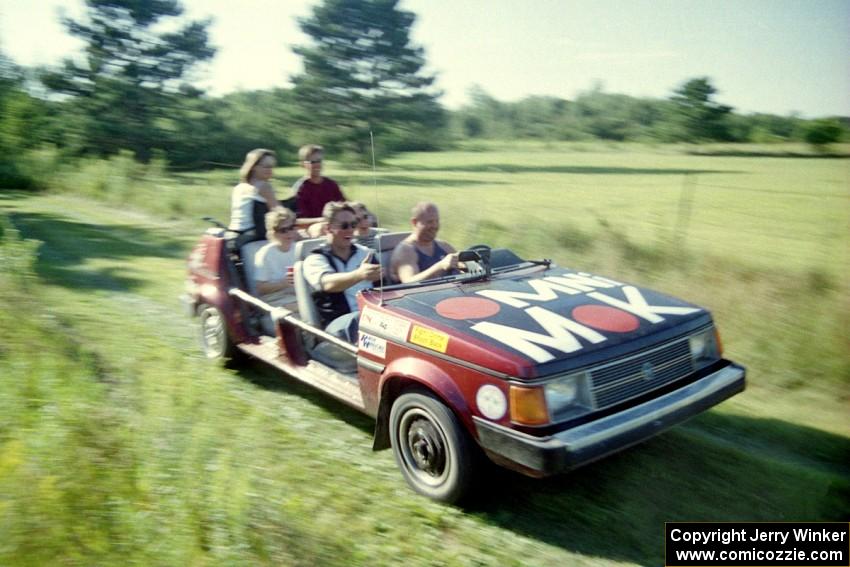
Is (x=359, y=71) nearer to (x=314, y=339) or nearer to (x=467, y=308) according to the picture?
(x=314, y=339)

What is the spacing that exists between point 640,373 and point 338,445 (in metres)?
2.01

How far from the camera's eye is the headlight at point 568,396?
11.2ft

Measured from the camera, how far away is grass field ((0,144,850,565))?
301 cm

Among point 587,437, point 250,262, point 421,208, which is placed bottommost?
point 587,437

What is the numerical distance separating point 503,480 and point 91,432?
2.26 m

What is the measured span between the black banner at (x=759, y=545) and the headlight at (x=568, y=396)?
0.69m

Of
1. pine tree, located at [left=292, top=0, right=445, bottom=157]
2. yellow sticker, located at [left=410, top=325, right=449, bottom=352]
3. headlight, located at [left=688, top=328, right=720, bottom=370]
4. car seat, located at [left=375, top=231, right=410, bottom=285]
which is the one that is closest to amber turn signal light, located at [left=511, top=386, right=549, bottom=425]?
yellow sticker, located at [left=410, top=325, right=449, bottom=352]

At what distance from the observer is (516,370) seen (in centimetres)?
338

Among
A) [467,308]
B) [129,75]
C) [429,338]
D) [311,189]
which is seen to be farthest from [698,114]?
[129,75]

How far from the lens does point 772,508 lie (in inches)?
151

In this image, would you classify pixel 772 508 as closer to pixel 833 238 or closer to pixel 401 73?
A: pixel 833 238

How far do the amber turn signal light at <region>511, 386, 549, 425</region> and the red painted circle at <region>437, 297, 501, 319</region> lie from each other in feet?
2.15

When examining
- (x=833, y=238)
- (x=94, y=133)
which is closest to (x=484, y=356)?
(x=833, y=238)

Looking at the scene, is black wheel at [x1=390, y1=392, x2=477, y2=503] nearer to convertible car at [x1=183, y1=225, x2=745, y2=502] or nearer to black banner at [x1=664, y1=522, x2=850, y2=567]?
convertible car at [x1=183, y1=225, x2=745, y2=502]
